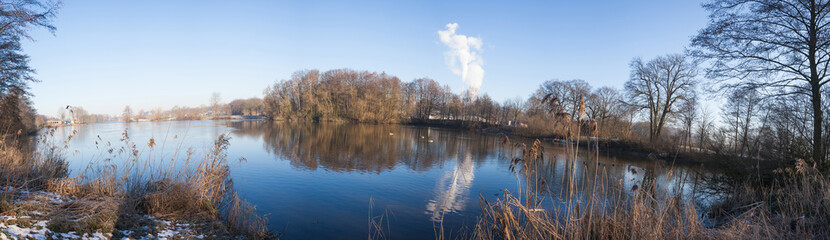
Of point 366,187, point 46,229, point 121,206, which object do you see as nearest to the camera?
point 46,229

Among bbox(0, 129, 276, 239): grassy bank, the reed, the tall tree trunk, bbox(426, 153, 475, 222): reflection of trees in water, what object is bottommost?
bbox(426, 153, 475, 222): reflection of trees in water

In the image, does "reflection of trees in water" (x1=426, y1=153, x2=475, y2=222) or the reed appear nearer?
the reed

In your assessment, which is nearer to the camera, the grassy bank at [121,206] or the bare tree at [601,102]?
the grassy bank at [121,206]

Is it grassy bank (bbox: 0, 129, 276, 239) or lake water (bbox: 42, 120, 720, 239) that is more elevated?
grassy bank (bbox: 0, 129, 276, 239)

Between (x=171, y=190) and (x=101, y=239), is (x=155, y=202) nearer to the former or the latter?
(x=171, y=190)

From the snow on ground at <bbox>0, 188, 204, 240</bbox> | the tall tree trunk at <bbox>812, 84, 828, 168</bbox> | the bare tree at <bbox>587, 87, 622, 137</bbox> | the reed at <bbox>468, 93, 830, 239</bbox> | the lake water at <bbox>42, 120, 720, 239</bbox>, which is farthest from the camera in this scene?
the bare tree at <bbox>587, 87, 622, 137</bbox>

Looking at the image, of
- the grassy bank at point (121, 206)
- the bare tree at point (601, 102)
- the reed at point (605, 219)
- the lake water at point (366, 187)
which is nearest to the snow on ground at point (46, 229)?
the grassy bank at point (121, 206)

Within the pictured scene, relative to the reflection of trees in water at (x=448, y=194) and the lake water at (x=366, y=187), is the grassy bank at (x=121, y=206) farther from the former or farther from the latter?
the reflection of trees in water at (x=448, y=194)

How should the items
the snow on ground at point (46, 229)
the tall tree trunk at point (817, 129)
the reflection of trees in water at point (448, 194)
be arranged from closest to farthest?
the snow on ground at point (46, 229) → the tall tree trunk at point (817, 129) → the reflection of trees in water at point (448, 194)

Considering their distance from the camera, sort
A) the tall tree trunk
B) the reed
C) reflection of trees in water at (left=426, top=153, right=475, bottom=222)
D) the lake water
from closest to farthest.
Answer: the reed < the lake water < the tall tree trunk < reflection of trees in water at (left=426, top=153, right=475, bottom=222)

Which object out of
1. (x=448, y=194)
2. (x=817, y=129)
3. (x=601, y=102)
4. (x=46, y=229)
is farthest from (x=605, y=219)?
(x=601, y=102)

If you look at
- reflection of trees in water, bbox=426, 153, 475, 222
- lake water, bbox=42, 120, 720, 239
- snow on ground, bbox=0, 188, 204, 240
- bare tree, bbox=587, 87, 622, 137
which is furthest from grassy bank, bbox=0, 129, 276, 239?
bare tree, bbox=587, 87, 622, 137

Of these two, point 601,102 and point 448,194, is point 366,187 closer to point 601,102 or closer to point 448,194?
point 448,194

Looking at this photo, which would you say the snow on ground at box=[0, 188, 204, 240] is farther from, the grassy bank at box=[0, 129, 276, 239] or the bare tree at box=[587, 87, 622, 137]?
the bare tree at box=[587, 87, 622, 137]
